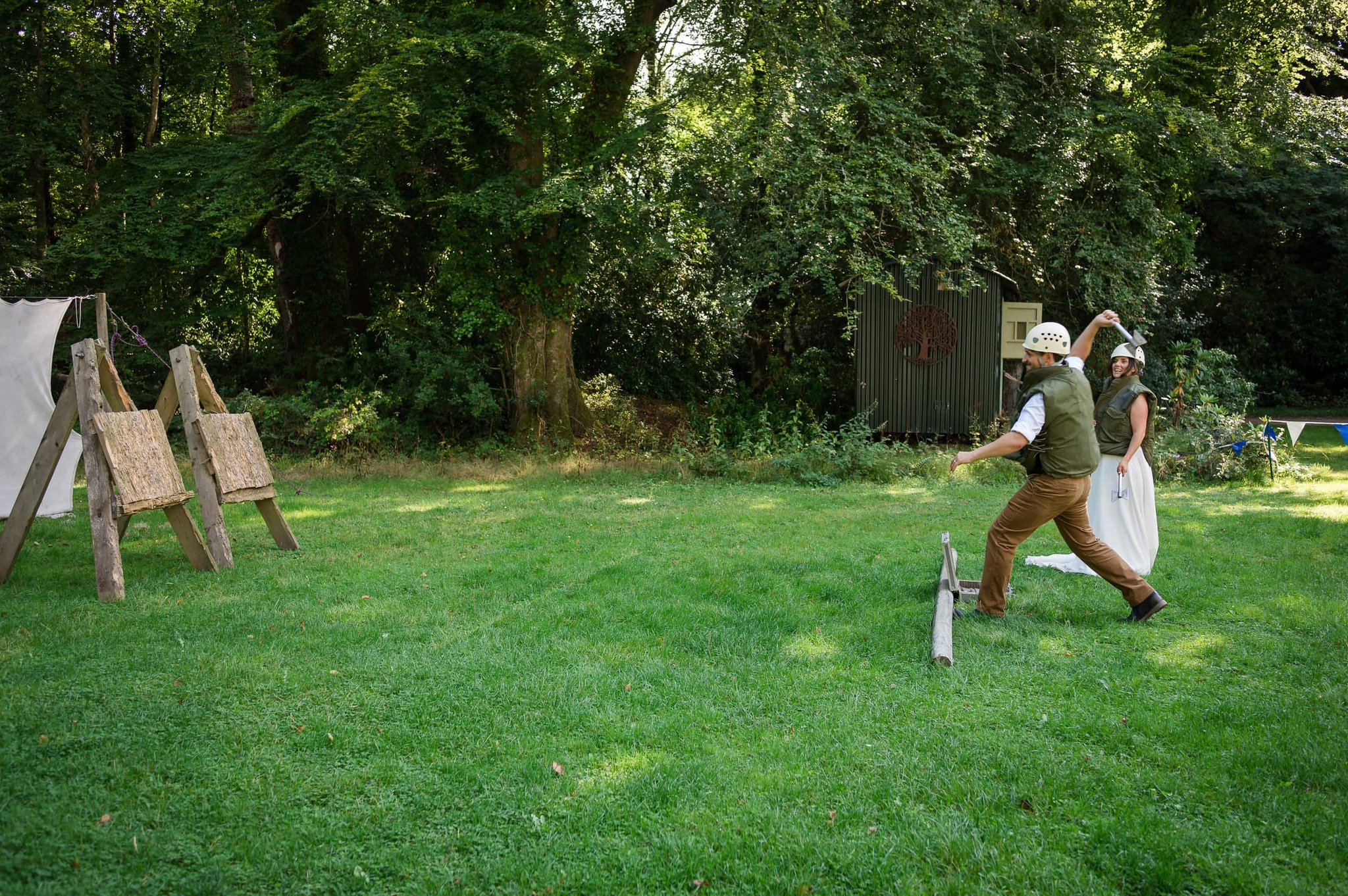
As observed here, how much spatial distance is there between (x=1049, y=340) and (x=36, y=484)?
340 inches

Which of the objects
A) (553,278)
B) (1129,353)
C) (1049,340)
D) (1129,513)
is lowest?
(1129,513)

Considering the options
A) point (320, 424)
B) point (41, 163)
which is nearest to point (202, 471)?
point (320, 424)

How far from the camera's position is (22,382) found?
10.6m

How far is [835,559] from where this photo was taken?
930cm

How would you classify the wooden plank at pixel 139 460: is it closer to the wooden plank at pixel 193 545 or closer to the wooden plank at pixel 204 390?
the wooden plank at pixel 193 545

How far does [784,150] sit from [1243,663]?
11.5 metres

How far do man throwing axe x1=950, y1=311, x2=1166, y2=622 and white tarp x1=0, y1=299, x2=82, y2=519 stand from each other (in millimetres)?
9933

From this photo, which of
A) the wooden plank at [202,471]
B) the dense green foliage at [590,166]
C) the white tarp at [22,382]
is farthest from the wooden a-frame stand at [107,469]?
the dense green foliage at [590,166]

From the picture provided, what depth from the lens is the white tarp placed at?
34.3 feet

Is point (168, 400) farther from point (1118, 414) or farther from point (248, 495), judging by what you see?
point (1118, 414)

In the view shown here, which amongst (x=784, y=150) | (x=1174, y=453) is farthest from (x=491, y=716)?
(x=1174, y=453)

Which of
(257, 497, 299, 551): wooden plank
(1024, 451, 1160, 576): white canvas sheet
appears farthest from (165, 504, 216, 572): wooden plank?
(1024, 451, 1160, 576): white canvas sheet

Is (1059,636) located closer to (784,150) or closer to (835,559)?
(835,559)

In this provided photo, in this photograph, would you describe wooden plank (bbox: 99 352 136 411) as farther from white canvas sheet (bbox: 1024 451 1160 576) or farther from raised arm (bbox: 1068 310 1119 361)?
white canvas sheet (bbox: 1024 451 1160 576)
